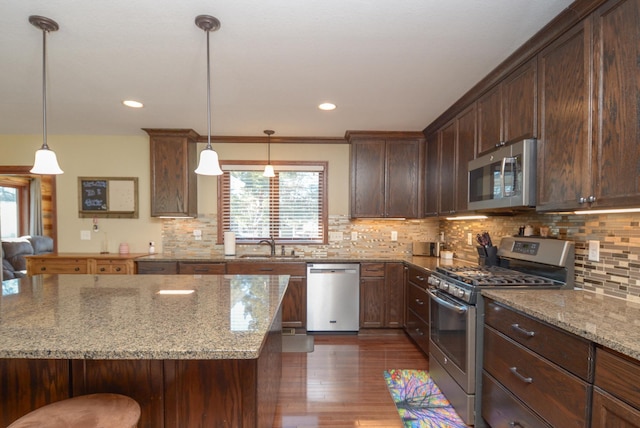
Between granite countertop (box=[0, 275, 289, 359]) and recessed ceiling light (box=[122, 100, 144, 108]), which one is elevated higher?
recessed ceiling light (box=[122, 100, 144, 108])

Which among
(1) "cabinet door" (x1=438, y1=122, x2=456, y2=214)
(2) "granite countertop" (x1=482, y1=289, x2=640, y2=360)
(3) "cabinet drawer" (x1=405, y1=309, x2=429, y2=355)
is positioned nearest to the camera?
(2) "granite countertop" (x1=482, y1=289, x2=640, y2=360)

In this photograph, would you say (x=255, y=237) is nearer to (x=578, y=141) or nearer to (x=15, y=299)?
(x=15, y=299)

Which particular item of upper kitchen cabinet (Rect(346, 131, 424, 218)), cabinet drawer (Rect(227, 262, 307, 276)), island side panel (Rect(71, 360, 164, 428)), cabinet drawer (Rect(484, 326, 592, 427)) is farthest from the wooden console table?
cabinet drawer (Rect(484, 326, 592, 427))

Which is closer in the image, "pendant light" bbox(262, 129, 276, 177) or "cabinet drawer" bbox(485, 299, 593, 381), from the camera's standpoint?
"cabinet drawer" bbox(485, 299, 593, 381)

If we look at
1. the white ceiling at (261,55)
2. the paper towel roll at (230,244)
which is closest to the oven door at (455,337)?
the white ceiling at (261,55)

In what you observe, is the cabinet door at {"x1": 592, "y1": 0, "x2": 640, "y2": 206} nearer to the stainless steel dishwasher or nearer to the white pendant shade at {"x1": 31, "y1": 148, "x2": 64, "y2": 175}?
the stainless steel dishwasher

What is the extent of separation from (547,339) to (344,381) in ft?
5.11

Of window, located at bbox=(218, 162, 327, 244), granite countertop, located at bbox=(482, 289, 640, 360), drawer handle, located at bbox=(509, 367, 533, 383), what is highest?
window, located at bbox=(218, 162, 327, 244)

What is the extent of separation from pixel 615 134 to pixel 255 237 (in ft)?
11.0

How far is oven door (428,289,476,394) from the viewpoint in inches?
74.0

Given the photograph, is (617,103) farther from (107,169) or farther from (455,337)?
(107,169)

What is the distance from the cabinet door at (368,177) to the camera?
143 inches

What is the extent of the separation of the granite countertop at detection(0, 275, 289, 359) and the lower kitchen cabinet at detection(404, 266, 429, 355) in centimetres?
146

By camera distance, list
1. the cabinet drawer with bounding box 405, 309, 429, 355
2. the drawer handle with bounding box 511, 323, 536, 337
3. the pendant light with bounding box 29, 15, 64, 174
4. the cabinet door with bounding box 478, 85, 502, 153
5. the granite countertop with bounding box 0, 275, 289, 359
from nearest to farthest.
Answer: the granite countertop with bounding box 0, 275, 289, 359
the drawer handle with bounding box 511, 323, 536, 337
the pendant light with bounding box 29, 15, 64, 174
the cabinet door with bounding box 478, 85, 502, 153
the cabinet drawer with bounding box 405, 309, 429, 355
